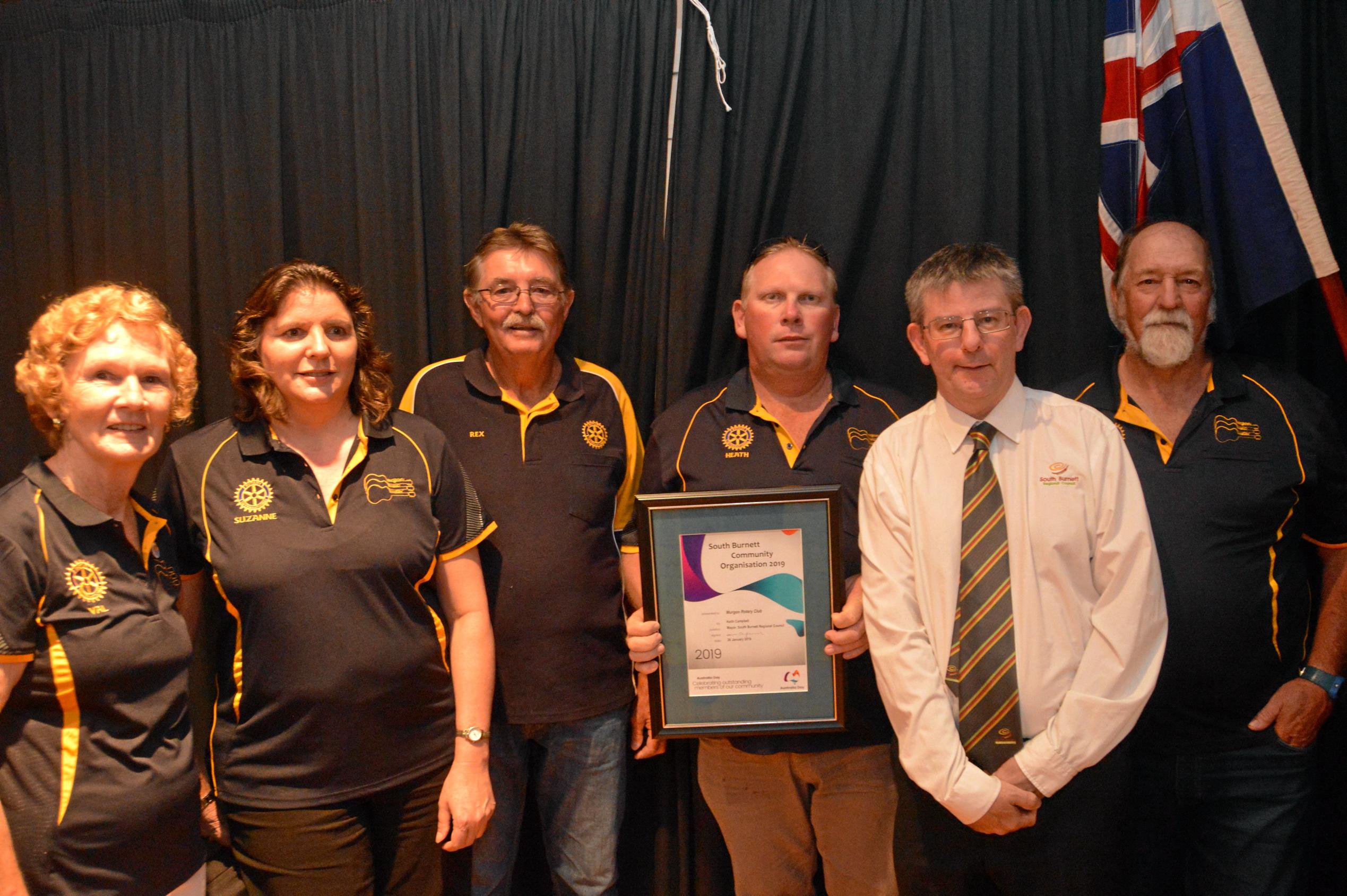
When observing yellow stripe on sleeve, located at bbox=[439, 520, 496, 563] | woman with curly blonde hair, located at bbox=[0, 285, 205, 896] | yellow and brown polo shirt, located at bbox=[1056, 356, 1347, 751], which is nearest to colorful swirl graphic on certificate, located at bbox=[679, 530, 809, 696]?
yellow stripe on sleeve, located at bbox=[439, 520, 496, 563]

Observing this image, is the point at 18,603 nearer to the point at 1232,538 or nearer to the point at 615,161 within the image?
the point at 615,161

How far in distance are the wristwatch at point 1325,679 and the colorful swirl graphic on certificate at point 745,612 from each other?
1.25 metres

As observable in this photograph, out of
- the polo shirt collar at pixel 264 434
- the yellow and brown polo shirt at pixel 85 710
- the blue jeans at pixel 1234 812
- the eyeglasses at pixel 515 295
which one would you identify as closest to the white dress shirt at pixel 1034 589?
the blue jeans at pixel 1234 812

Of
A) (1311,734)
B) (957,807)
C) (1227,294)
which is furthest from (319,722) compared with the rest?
(1227,294)

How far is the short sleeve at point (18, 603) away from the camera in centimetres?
158

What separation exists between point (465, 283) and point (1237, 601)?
7.62 ft

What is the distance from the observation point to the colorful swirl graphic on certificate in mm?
2189

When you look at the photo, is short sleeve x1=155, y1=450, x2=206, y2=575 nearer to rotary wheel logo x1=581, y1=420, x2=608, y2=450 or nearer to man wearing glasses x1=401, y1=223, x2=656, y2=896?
man wearing glasses x1=401, y1=223, x2=656, y2=896

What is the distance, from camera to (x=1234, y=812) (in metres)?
2.21

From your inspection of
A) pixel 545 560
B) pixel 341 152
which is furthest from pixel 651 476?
pixel 341 152

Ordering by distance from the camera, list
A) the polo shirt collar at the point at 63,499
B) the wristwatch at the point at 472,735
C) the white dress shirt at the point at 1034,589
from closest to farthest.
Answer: the polo shirt collar at the point at 63,499 → the white dress shirt at the point at 1034,589 → the wristwatch at the point at 472,735

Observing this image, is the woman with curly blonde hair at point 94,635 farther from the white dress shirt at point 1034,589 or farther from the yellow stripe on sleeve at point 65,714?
the white dress shirt at point 1034,589

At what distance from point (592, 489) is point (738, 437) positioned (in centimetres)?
43

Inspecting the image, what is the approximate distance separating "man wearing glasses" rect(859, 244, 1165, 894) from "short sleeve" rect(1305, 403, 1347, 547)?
71cm
